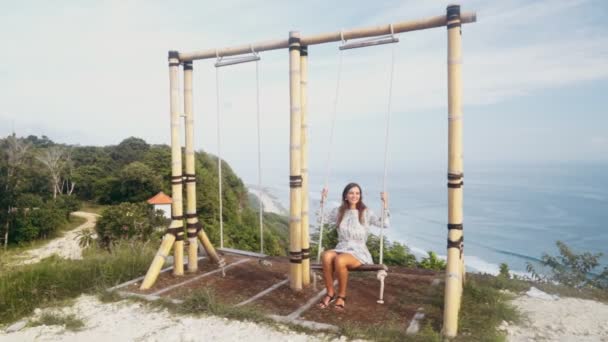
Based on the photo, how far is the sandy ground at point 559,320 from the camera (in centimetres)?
376

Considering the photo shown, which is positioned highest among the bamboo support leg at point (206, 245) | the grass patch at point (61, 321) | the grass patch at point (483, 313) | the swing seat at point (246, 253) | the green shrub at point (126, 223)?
the bamboo support leg at point (206, 245)

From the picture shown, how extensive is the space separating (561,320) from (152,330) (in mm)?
3633

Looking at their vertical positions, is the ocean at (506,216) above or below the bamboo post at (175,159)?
below

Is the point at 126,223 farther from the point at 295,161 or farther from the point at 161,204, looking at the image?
the point at 295,161

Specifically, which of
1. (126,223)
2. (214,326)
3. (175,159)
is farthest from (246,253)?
(126,223)

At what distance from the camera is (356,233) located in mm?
4566

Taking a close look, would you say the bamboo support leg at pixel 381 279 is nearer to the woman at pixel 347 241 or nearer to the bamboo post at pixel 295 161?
the woman at pixel 347 241

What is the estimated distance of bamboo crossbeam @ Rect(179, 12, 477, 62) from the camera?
4.11m

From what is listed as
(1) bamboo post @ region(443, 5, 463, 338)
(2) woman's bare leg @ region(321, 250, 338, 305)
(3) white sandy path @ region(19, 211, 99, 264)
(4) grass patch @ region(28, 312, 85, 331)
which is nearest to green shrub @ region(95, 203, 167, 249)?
(3) white sandy path @ region(19, 211, 99, 264)

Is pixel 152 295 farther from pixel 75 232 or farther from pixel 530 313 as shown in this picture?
pixel 75 232

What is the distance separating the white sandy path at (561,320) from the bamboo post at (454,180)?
56 cm

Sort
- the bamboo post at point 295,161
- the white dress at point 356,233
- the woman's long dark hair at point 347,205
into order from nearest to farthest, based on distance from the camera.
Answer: the white dress at point 356,233, the woman's long dark hair at point 347,205, the bamboo post at point 295,161

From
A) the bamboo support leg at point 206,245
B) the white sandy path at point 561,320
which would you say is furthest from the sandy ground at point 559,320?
the bamboo support leg at point 206,245

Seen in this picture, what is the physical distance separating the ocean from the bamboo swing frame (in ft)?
51.0
